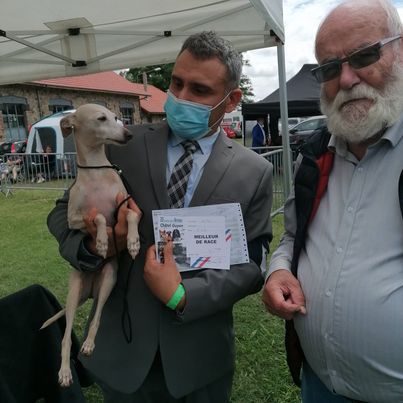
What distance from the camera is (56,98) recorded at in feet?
84.9

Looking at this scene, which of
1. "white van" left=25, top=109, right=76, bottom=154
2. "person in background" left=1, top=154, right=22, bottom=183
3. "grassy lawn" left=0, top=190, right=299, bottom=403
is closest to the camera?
"grassy lawn" left=0, top=190, right=299, bottom=403

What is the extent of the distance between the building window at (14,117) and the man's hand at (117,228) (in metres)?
23.9

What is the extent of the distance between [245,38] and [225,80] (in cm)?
251

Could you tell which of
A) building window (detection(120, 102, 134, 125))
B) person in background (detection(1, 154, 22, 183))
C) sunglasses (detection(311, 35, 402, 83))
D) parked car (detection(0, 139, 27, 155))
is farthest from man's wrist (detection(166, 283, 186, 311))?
building window (detection(120, 102, 134, 125))

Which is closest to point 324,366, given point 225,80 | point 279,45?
point 225,80

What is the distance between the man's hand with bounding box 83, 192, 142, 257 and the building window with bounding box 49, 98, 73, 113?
26186 millimetres

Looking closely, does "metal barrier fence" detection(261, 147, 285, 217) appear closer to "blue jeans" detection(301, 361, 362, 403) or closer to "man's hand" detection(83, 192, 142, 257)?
"blue jeans" detection(301, 361, 362, 403)

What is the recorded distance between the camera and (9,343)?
2.66m

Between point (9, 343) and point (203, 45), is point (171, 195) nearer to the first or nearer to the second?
point (203, 45)

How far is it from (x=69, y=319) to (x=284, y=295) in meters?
0.92

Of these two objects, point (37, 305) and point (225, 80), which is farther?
point (37, 305)

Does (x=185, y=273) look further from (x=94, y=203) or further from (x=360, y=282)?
(x=360, y=282)

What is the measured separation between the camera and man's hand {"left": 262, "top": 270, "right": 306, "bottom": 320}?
1.57m

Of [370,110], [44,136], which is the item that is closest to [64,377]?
[370,110]
